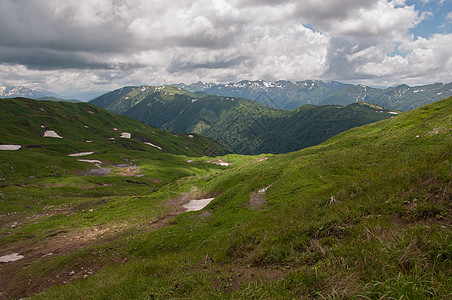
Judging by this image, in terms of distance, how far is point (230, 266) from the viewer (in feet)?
29.9

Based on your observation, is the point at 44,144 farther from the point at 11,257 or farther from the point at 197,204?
the point at 197,204

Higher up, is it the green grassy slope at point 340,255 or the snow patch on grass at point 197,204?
the green grassy slope at point 340,255

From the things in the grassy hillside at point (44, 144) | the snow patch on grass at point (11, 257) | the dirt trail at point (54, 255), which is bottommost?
the snow patch on grass at point (11, 257)

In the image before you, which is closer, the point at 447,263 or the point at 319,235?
the point at 447,263

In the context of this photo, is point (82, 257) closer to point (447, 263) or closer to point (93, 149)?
point (447, 263)

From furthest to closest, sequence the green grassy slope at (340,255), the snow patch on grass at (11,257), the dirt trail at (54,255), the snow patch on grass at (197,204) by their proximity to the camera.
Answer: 1. the snow patch on grass at (197,204)
2. the snow patch on grass at (11,257)
3. the dirt trail at (54,255)
4. the green grassy slope at (340,255)

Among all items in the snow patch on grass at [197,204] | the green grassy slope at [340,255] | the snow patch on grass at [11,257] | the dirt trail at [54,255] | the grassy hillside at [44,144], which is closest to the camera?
the green grassy slope at [340,255]

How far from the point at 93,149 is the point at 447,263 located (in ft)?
564

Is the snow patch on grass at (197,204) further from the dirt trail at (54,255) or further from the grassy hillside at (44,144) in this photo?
the grassy hillside at (44,144)

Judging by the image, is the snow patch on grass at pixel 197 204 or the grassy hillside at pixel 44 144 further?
the grassy hillside at pixel 44 144

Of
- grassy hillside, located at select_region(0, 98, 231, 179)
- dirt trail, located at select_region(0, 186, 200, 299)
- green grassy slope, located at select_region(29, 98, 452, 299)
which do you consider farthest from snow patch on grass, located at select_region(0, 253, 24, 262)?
grassy hillside, located at select_region(0, 98, 231, 179)

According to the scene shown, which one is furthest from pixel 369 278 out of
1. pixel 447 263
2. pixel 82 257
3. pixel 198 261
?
pixel 82 257

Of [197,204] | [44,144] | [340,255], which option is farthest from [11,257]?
[44,144]

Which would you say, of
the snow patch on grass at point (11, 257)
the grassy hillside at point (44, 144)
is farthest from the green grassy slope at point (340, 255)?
the grassy hillside at point (44, 144)
